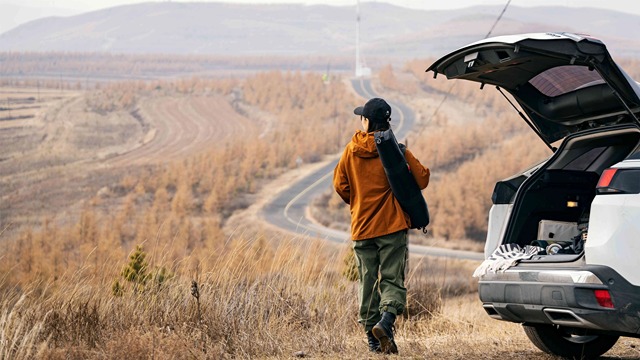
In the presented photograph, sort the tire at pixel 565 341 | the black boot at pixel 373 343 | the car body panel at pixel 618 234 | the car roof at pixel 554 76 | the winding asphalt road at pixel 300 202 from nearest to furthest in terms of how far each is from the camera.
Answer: the car body panel at pixel 618 234 < the car roof at pixel 554 76 < the black boot at pixel 373 343 < the tire at pixel 565 341 < the winding asphalt road at pixel 300 202

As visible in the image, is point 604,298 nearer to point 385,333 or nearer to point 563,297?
point 563,297

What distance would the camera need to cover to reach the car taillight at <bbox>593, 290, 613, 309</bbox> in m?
6.56

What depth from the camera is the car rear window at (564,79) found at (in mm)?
7630

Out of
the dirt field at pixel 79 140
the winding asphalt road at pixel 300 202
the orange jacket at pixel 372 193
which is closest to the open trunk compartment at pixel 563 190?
the orange jacket at pixel 372 193

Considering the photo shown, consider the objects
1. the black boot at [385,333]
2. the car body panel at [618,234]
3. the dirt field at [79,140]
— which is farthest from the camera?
the dirt field at [79,140]

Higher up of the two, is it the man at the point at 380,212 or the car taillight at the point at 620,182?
the car taillight at the point at 620,182

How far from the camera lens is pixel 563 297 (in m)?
6.82

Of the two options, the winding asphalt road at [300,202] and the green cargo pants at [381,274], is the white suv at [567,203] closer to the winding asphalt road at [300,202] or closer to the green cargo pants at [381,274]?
the green cargo pants at [381,274]

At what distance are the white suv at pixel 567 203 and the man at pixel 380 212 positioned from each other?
2.09ft

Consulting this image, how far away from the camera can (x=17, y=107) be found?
430 ft

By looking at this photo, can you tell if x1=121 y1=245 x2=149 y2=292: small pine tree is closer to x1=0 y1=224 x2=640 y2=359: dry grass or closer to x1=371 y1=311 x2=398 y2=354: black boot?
x1=0 y1=224 x2=640 y2=359: dry grass

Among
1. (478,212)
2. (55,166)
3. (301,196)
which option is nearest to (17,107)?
(55,166)

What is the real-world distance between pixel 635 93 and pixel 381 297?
242 cm

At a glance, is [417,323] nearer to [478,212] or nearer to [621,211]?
[621,211]
